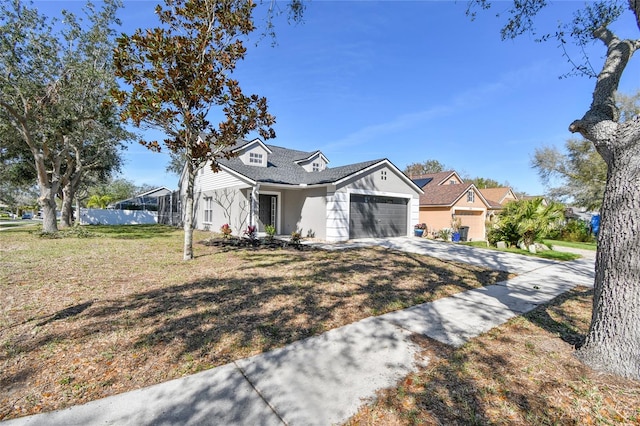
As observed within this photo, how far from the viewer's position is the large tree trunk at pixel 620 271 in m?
2.98

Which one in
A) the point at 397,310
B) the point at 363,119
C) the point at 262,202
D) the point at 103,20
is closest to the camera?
the point at 397,310

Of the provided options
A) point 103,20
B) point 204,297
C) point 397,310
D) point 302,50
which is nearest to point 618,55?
point 397,310

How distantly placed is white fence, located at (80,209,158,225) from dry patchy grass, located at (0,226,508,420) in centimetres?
2127

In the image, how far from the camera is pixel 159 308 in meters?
4.74

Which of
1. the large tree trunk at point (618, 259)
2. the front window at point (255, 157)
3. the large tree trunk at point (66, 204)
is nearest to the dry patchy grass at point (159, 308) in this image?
the large tree trunk at point (618, 259)

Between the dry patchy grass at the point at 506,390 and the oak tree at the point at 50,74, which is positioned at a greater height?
the oak tree at the point at 50,74

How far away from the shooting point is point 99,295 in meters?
5.35

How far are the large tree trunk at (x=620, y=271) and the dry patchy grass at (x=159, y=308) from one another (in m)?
2.70

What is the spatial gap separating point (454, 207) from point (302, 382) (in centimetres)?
1929

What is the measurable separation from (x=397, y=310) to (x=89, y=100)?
18.7 metres

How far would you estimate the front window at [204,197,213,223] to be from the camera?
18.0 metres

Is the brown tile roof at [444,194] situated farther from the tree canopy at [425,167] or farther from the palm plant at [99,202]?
the palm plant at [99,202]

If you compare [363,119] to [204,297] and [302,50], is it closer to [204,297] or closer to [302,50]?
[302,50]

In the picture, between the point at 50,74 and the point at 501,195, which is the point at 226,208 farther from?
the point at 501,195
